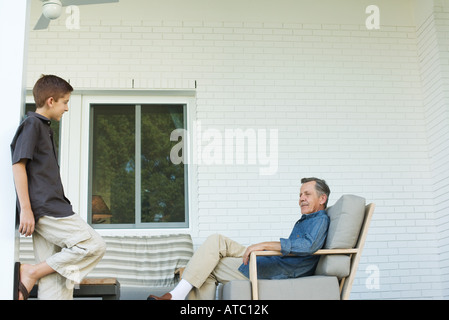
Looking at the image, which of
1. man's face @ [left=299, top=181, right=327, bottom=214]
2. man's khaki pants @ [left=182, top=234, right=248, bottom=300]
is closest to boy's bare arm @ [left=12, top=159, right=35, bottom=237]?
man's khaki pants @ [left=182, top=234, right=248, bottom=300]

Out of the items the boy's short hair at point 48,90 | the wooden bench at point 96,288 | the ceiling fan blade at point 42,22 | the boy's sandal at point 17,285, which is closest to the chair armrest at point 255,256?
the wooden bench at point 96,288

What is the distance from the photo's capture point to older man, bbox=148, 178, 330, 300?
4027mm

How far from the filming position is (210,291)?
4.26 m

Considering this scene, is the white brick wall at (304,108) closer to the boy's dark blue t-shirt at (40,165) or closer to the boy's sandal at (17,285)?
the boy's dark blue t-shirt at (40,165)

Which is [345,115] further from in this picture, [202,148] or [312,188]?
[312,188]

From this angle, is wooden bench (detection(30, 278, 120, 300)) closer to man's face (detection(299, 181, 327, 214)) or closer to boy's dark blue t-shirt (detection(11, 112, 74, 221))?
boy's dark blue t-shirt (detection(11, 112, 74, 221))

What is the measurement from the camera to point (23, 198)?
10.2ft

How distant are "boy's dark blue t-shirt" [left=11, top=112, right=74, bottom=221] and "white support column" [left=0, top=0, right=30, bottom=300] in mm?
75

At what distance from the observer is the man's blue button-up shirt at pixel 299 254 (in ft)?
13.2

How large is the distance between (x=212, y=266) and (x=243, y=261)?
24 cm

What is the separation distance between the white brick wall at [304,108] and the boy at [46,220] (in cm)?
297

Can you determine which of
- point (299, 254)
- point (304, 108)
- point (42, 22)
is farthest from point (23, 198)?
point (304, 108)

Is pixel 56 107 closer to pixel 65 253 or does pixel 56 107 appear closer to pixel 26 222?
pixel 26 222

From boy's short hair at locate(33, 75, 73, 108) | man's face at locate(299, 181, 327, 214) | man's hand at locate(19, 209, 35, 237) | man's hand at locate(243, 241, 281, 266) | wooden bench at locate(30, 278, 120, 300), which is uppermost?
boy's short hair at locate(33, 75, 73, 108)
